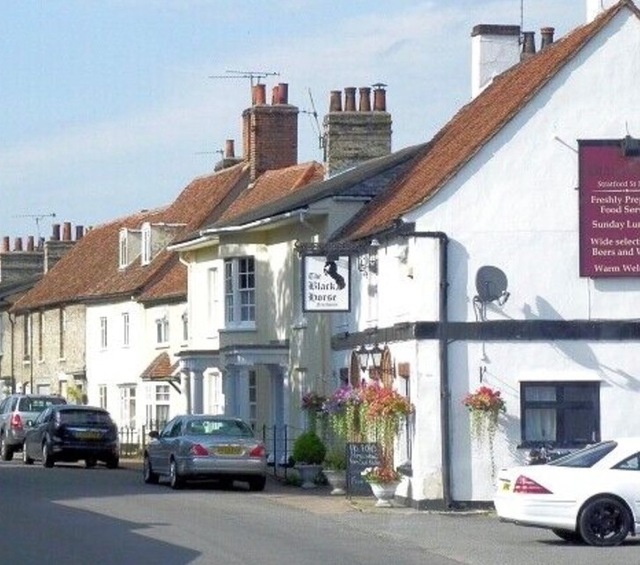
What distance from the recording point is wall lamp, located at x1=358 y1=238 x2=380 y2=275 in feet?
112

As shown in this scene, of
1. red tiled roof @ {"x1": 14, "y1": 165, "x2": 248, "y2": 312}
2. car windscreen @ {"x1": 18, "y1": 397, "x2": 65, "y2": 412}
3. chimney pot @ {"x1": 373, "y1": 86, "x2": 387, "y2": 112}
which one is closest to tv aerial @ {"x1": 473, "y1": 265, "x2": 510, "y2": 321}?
chimney pot @ {"x1": 373, "y1": 86, "x2": 387, "y2": 112}

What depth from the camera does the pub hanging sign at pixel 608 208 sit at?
1221 inches

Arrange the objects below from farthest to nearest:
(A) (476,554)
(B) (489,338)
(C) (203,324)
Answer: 1. (C) (203,324)
2. (B) (489,338)
3. (A) (476,554)

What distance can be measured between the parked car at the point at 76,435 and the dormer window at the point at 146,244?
1592 cm

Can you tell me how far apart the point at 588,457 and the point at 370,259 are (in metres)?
12.0

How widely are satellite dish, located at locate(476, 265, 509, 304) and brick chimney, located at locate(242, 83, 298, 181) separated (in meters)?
22.6

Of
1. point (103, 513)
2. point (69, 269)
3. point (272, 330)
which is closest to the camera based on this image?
point (103, 513)

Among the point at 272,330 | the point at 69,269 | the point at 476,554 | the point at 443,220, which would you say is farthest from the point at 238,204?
the point at 476,554

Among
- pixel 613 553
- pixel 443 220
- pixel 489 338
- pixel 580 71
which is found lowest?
pixel 613 553

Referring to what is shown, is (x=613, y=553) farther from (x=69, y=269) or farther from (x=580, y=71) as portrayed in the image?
(x=69, y=269)

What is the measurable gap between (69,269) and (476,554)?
48.0 meters

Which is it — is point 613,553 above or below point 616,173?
below

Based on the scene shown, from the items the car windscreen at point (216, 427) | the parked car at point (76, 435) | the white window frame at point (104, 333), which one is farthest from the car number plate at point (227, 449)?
the white window frame at point (104, 333)

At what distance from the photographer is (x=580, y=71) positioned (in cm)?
3120
